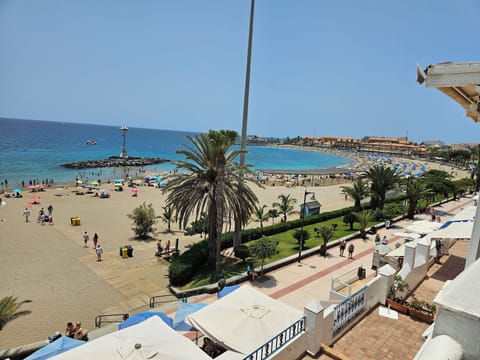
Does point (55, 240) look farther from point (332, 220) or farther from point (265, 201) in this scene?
point (265, 201)

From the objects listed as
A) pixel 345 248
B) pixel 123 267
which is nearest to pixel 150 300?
pixel 123 267

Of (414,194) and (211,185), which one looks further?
(414,194)

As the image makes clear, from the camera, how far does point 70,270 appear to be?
1783 centimetres

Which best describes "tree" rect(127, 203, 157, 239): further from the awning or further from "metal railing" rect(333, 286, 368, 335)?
the awning

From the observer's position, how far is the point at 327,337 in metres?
7.70

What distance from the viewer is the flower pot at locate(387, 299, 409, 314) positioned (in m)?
9.66

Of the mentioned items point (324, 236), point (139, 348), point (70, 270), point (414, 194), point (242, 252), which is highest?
point (414, 194)

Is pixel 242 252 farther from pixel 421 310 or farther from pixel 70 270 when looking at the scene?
pixel 421 310

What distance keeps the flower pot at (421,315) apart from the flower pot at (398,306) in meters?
0.13

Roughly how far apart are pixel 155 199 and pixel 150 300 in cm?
2768

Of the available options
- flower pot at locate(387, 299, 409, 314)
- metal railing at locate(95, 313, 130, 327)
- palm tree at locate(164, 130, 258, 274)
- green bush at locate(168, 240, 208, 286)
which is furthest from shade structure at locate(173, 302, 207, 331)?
flower pot at locate(387, 299, 409, 314)

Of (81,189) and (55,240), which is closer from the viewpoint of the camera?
(55,240)

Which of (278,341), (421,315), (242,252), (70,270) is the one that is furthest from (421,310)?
(70,270)

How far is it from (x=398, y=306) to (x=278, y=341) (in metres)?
5.10
